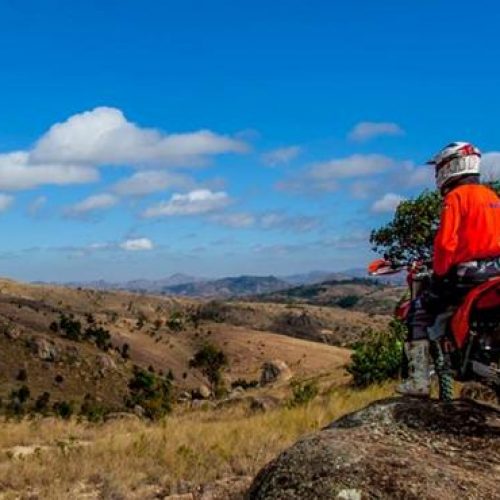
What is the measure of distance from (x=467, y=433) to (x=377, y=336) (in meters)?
21.6

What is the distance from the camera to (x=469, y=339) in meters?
6.36

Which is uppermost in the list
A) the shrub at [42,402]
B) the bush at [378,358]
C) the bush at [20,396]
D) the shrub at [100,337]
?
the bush at [378,358]

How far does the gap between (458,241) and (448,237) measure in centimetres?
9

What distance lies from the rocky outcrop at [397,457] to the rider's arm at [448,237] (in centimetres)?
130

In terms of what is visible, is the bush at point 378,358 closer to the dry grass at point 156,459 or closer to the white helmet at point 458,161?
the dry grass at point 156,459

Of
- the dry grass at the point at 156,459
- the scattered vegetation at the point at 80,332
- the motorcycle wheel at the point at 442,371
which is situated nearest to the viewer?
the motorcycle wheel at the point at 442,371

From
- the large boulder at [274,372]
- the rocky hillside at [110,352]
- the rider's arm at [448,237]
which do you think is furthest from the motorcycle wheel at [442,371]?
the rocky hillside at [110,352]

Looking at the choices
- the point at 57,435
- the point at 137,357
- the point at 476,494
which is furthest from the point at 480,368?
the point at 137,357

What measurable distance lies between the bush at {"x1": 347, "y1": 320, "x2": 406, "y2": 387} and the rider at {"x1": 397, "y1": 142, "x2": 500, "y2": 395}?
56.9ft

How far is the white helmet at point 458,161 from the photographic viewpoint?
6.74 m

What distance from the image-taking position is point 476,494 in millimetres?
4902

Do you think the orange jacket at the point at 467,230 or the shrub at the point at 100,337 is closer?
the orange jacket at the point at 467,230

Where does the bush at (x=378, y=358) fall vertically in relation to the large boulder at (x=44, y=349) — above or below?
above

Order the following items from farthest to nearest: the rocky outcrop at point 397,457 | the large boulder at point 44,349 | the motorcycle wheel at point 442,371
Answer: the large boulder at point 44,349
the motorcycle wheel at point 442,371
the rocky outcrop at point 397,457
